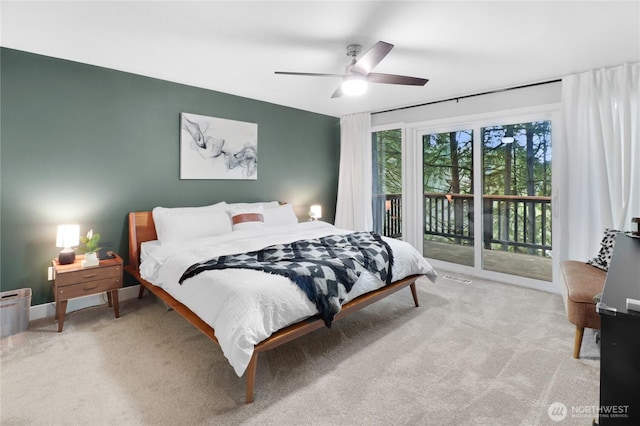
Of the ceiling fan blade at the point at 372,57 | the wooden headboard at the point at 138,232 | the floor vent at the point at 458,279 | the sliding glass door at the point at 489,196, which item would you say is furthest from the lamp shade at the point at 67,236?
the sliding glass door at the point at 489,196

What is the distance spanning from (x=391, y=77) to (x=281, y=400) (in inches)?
100

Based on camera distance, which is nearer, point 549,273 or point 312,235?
point 312,235

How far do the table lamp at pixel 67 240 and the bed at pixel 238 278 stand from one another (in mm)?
551

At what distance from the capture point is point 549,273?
384 centimetres

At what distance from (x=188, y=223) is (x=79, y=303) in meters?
1.28

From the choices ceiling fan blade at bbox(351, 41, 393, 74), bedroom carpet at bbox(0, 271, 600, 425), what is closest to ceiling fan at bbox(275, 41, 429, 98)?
ceiling fan blade at bbox(351, 41, 393, 74)

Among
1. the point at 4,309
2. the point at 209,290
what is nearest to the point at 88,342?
the point at 4,309

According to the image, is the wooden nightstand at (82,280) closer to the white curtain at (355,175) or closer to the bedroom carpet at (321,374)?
the bedroom carpet at (321,374)

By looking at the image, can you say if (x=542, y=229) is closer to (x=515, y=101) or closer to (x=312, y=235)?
(x=515, y=101)

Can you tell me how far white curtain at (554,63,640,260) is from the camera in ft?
9.91

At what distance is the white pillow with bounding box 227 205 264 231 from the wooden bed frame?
852 millimetres

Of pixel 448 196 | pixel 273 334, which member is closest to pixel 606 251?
pixel 448 196

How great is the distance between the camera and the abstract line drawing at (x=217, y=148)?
12.4ft

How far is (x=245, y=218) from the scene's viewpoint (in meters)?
3.73
